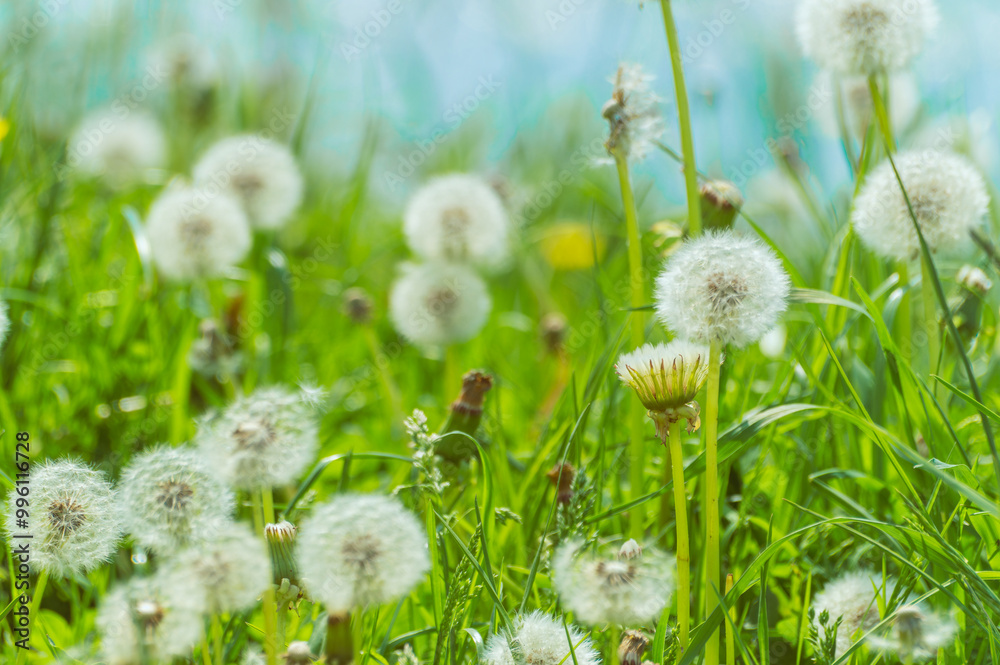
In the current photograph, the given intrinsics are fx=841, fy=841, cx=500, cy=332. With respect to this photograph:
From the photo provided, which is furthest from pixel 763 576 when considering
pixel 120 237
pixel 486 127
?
pixel 486 127

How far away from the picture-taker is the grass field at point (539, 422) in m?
1.07

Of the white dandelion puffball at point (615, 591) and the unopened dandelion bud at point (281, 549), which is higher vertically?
the unopened dandelion bud at point (281, 549)

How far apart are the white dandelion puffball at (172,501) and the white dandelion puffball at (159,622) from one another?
0.33ft

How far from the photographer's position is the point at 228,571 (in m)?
0.90

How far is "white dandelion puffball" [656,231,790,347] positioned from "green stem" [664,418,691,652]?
126 millimetres

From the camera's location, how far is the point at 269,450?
3.56 ft

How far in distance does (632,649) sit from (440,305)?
133 centimetres

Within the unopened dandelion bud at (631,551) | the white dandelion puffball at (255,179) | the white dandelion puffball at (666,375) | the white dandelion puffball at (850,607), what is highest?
the white dandelion puffball at (255,179)

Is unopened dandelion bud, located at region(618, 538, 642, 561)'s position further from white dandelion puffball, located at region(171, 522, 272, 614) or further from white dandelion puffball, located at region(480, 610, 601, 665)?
white dandelion puffball, located at region(171, 522, 272, 614)

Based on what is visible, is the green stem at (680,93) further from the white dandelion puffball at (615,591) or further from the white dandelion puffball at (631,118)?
the white dandelion puffball at (615,591)

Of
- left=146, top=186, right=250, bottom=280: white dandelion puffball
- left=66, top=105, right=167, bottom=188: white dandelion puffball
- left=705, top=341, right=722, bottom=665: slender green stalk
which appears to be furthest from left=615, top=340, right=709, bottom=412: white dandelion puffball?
left=66, top=105, right=167, bottom=188: white dandelion puffball

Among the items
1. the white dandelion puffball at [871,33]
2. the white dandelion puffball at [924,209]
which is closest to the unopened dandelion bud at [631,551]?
the white dandelion puffball at [924,209]

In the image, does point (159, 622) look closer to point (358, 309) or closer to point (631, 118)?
point (631, 118)

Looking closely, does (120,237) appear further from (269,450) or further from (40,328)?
(269,450)
